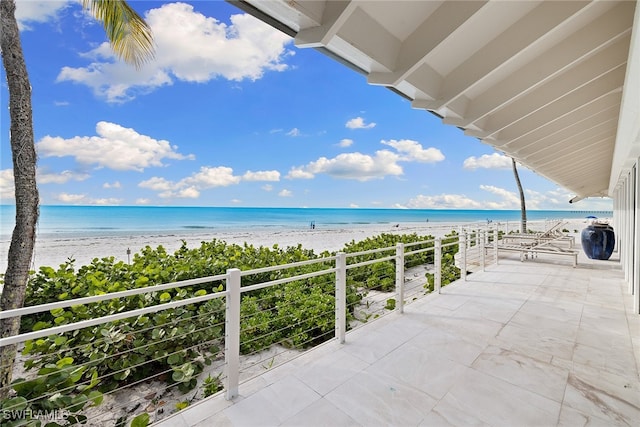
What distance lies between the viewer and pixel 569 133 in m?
4.44

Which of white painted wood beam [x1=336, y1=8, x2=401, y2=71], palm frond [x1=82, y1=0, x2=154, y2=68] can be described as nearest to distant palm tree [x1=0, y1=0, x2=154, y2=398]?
palm frond [x1=82, y1=0, x2=154, y2=68]

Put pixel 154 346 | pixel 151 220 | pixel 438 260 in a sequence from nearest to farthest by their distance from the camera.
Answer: pixel 154 346
pixel 438 260
pixel 151 220

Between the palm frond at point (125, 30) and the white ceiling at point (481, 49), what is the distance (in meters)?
3.29

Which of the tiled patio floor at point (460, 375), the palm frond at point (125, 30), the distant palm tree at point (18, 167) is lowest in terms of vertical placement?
the tiled patio floor at point (460, 375)

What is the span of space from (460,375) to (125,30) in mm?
5428

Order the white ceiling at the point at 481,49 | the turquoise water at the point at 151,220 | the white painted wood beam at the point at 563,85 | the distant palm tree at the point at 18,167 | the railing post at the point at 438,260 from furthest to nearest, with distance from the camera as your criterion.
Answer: the turquoise water at the point at 151,220, the railing post at the point at 438,260, the distant palm tree at the point at 18,167, the white painted wood beam at the point at 563,85, the white ceiling at the point at 481,49

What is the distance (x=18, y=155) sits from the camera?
288 centimetres

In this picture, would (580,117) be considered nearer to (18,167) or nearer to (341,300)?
(341,300)

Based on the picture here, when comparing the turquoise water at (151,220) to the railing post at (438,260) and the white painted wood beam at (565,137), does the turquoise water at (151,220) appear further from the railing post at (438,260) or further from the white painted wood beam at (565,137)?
the white painted wood beam at (565,137)

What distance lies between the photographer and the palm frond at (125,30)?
3672 millimetres

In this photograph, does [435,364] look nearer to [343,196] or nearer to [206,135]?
[206,135]

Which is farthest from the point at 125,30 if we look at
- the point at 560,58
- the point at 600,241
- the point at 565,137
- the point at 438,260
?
the point at 600,241

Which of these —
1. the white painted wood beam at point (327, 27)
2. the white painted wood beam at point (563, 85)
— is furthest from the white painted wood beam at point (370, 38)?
the white painted wood beam at point (563, 85)

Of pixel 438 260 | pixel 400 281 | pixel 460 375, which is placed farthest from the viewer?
pixel 438 260
